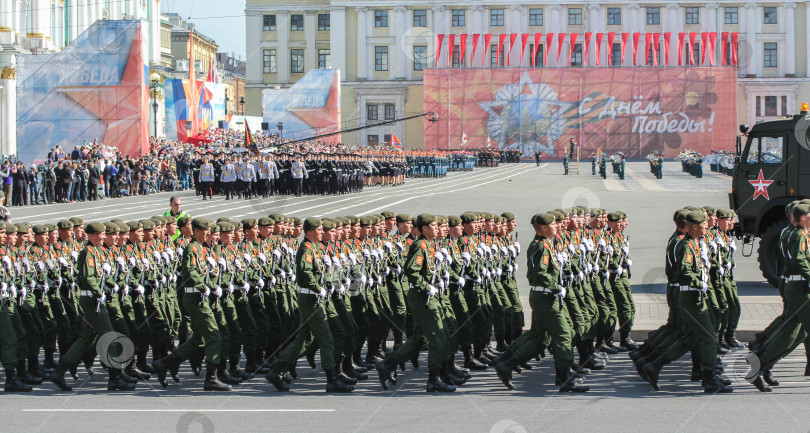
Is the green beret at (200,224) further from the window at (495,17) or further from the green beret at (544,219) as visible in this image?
the window at (495,17)

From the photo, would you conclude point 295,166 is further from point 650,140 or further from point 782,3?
point 782,3

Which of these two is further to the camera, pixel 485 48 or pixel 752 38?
pixel 752 38

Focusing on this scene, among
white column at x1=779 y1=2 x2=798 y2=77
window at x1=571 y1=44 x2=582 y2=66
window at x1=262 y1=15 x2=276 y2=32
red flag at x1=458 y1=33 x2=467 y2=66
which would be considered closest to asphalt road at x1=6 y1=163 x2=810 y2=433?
red flag at x1=458 y1=33 x2=467 y2=66

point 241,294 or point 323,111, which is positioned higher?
point 323,111

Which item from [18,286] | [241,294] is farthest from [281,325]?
[18,286]

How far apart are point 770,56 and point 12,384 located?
89.0 metres

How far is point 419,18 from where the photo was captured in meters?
93.9

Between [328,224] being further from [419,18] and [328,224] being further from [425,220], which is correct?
[419,18]

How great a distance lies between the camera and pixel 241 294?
34.9 ft

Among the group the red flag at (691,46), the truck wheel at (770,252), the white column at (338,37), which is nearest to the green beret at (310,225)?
the truck wheel at (770,252)

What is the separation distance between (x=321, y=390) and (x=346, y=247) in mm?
1378

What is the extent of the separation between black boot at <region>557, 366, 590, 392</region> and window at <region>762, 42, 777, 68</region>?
285 ft

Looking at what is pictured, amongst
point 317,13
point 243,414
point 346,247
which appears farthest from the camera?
point 317,13

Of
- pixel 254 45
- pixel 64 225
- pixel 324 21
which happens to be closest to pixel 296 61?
pixel 254 45
